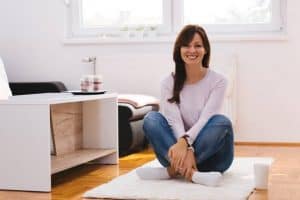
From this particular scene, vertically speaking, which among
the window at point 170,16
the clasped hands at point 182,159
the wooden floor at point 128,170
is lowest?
the wooden floor at point 128,170

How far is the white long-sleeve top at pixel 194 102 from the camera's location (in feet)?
9.04

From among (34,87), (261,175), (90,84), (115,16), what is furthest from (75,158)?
(115,16)

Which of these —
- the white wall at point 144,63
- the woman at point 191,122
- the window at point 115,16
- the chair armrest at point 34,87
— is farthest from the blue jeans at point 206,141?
the window at point 115,16

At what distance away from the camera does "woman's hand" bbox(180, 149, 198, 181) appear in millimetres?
2621

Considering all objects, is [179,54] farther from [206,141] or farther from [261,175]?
[261,175]

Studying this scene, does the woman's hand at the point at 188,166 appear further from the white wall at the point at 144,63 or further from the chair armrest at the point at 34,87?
the chair armrest at the point at 34,87

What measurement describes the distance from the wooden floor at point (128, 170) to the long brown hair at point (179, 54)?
1.88ft

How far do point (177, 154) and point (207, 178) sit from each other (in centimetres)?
17

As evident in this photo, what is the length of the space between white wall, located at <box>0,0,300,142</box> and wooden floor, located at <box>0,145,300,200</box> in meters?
0.35

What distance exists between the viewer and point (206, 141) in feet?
8.71

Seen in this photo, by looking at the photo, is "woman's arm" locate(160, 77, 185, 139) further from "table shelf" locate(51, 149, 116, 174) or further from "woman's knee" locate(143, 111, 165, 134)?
"table shelf" locate(51, 149, 116, 174)

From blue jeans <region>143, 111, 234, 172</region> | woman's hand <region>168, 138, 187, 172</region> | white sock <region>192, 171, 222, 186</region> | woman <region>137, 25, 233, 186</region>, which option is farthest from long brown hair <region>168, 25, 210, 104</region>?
white sock <region>192, 171, 222, 186</region>

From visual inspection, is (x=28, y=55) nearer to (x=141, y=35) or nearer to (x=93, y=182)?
(x=141, y=35)

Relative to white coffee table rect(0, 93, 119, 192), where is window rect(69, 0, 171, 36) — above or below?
above
